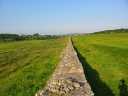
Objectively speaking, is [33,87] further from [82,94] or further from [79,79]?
[82,94]

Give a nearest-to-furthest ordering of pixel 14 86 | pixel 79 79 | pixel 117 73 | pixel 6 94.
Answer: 1. pixel 79 79
2. pixel 6 94
3. pixel 14 86
4. pixel 117 73

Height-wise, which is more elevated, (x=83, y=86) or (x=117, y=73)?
(x=83, y=86)

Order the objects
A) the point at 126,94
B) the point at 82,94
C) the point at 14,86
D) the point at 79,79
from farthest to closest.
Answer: the point at 14,86, the point at 126,94, the point at 79,79, the point at 82,94

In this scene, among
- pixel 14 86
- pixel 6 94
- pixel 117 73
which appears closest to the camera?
pixel 6 94

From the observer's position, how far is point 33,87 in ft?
51.3

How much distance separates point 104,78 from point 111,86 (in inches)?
86.4

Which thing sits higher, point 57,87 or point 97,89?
point 57,87

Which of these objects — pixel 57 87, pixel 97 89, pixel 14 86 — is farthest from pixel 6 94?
pixel 57 87

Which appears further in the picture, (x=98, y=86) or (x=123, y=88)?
(x=98, y=86)

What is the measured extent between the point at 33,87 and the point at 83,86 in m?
6.11

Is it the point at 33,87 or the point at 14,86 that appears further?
the point at 14,86

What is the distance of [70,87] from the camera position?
995 centimetres

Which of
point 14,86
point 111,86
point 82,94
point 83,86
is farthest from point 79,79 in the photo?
point 14,86

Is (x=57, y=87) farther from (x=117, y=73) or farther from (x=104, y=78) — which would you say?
(x=117, y=73)
